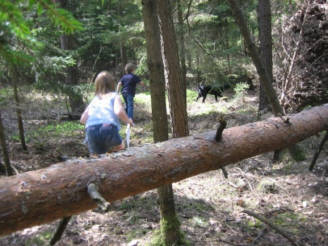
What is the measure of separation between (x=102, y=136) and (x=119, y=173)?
2.25m

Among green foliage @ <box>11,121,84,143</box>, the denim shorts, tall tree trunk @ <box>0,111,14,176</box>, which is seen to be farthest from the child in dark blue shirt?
the denim shorts

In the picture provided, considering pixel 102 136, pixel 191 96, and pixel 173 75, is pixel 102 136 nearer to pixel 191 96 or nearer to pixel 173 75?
pixel 173 75

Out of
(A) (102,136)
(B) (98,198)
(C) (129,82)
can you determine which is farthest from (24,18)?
(C) (129,82)

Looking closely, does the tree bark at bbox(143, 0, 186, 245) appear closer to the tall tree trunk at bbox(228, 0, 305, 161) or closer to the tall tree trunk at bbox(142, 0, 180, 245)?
the tall tree trunk at bbox(142, 0, 180, 245)

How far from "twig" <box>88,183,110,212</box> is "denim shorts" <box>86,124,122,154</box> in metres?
2.42

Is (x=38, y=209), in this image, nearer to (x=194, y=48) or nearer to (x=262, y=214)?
(x=262, y=214)

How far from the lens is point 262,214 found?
4.74 metres

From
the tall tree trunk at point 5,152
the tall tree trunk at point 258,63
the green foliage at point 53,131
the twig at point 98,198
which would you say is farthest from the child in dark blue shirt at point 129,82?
the twig at point 98,198

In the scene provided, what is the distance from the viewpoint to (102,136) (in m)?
4.40

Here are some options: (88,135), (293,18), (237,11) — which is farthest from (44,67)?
(293,18)

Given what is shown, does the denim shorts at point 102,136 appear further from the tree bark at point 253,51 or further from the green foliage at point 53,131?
the green foliage at point 53,131

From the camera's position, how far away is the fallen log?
182 cm

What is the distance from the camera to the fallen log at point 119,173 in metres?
1.82

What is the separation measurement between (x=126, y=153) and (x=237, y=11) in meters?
3.51
